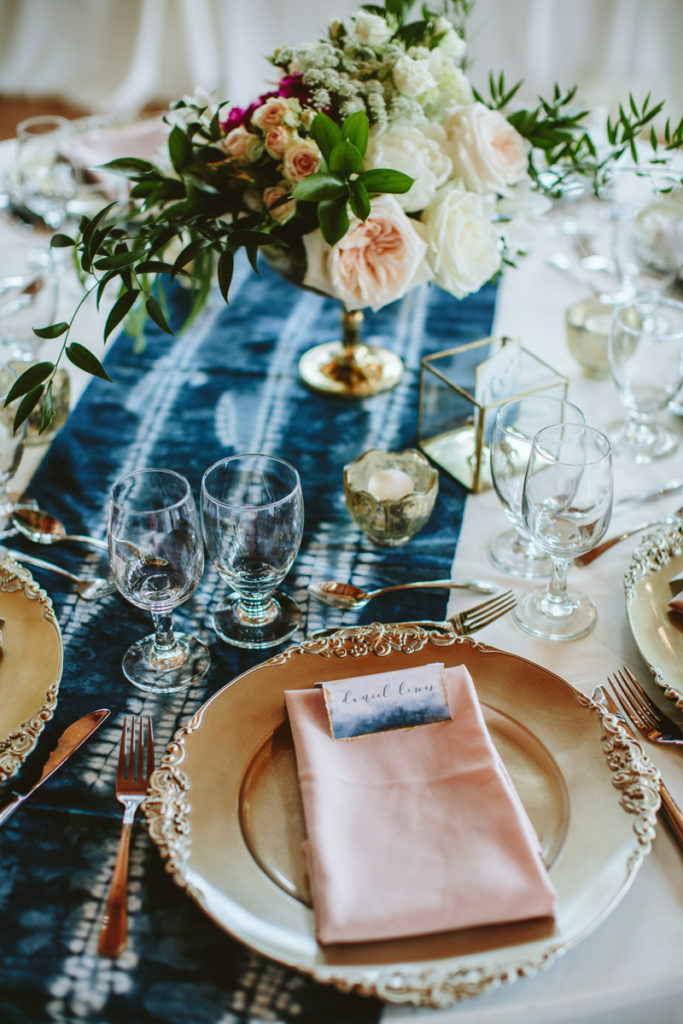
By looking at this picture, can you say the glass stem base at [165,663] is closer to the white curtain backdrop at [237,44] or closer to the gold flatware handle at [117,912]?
the gold flatware handle at [117,912]

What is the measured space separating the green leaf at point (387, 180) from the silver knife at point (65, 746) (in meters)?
0.70

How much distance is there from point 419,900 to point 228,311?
1.29 metres

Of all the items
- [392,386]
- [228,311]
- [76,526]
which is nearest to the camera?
[76,526]

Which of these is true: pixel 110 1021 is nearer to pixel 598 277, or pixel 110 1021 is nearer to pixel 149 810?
pixel 149 810

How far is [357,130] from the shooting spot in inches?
41.9

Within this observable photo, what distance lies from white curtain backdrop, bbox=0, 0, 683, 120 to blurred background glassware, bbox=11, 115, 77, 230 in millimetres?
1959

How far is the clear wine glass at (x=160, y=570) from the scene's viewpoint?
2.93 ft

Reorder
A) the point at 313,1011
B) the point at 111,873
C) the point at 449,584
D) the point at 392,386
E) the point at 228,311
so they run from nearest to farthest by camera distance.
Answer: the point at 313,1011
the point at 111,873
the point at 449,584
the point at 392,386
the point at 228,311

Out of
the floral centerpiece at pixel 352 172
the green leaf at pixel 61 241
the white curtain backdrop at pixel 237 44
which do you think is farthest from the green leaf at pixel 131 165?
the white curtain backdrop at pixel 237 44

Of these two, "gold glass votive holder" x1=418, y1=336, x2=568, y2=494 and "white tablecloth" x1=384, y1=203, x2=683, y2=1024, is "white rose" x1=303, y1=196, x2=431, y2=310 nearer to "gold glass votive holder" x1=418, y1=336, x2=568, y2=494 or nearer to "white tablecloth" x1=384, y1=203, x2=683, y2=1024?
"gold glass votive holder" x1=418, y1=336, x2=568, y2=494

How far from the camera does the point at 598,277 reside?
1.76 meters

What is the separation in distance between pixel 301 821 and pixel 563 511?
0.47 m

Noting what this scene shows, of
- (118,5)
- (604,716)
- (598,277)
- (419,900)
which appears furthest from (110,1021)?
(118,5)

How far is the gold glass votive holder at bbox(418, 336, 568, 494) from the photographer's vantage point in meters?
1.21
